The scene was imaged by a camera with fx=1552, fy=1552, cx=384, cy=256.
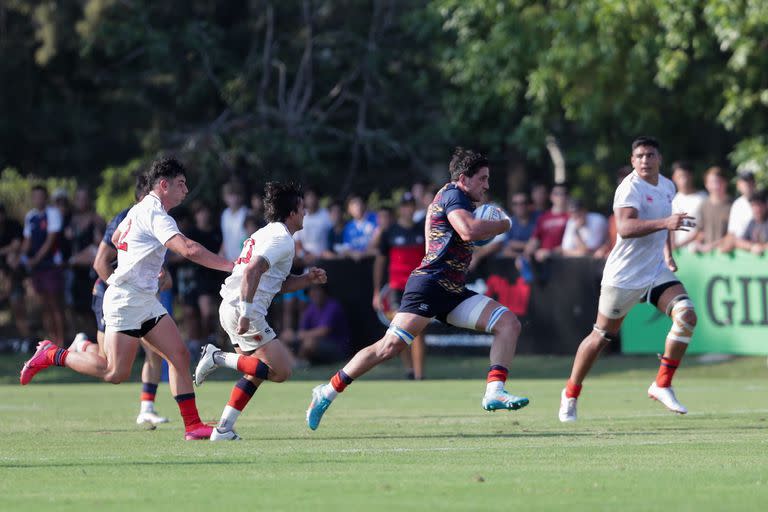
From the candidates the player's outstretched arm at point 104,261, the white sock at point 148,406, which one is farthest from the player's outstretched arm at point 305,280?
the white sock at point 148,406

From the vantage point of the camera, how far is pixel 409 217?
1953 cm

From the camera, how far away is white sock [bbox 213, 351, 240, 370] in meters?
11.1

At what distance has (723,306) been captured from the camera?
19547 millimetres

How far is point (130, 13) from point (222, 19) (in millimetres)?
2404

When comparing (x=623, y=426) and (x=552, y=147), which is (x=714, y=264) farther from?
(x=552, y=147)

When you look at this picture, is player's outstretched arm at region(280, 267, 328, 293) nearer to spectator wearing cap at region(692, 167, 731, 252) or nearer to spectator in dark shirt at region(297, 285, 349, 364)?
spectator wearing cap at region(692, 167, 731, 252)

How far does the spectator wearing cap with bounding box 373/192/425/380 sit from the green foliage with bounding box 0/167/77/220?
1099cm

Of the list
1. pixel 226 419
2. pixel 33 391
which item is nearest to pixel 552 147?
pixel 33 391

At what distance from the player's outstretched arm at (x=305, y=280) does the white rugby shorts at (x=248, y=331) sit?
0.32 metres

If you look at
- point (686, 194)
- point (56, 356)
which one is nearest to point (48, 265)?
point (686, 194)

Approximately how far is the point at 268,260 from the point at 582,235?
A: 35.1 feet

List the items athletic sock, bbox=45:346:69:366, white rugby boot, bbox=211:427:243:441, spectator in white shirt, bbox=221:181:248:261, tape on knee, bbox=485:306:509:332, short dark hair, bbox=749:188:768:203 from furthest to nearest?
spectator in white shirt, bbox=221:181:248:261
short dark hair, bbox=749:188:768:203
athletic sock, bbox=45:346:69:366
tape on knee, bbox=485:306:509:332
white rugby boot, bbox=211:427:243:441

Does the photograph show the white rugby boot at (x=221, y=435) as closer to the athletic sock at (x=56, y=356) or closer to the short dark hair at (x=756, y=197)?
the athletic sock at (x=56, y=356)

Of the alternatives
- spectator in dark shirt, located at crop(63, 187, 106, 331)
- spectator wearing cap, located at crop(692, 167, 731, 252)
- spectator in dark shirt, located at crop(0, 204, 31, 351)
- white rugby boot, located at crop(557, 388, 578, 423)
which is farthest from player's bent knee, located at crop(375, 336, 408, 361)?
spectator in dark shirt, located at crop(0, 204, 31, 351)
